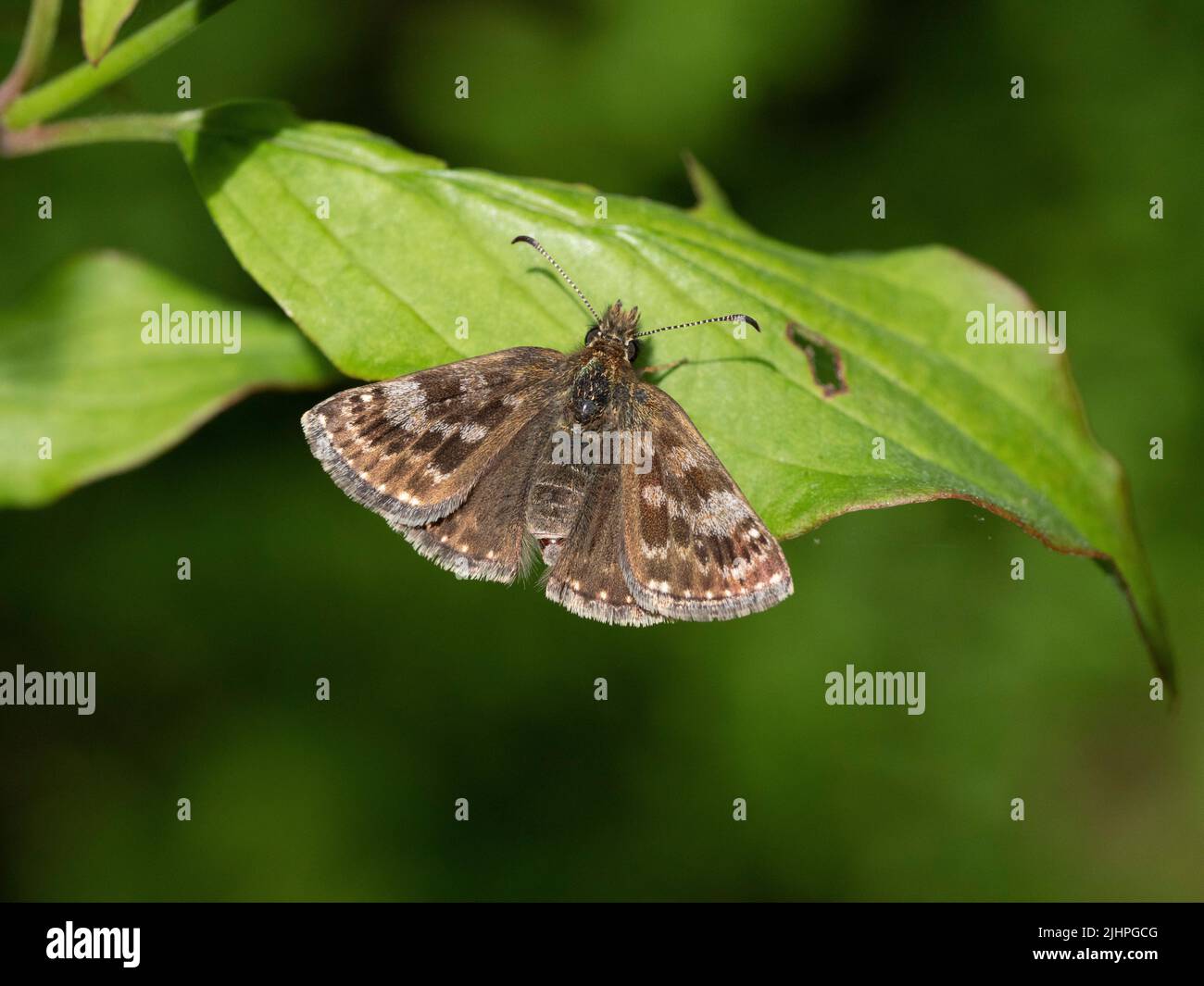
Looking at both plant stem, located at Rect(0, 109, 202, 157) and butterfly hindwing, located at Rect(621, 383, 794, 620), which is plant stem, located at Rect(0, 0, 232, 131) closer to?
plant stem, located at Rect(0, 109, 202, 157)

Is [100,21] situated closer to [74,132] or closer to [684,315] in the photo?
[74,132]

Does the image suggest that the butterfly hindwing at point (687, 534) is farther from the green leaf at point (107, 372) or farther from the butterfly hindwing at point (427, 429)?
the green leaf at point (107, 372)

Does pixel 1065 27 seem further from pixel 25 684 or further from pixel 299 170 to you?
pixel 25 684

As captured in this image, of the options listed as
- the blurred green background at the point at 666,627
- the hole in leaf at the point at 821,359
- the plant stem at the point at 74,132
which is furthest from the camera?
the blurred green background at the point at 666,627

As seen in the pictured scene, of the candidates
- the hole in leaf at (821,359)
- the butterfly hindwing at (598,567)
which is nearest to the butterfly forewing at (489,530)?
the butterfly hindwing at (598,567)

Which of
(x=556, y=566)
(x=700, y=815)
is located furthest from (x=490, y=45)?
(x=700, y=815)
